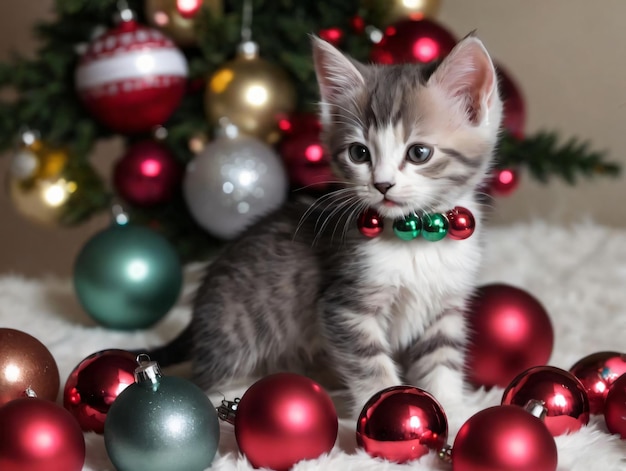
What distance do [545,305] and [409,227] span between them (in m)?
0.67

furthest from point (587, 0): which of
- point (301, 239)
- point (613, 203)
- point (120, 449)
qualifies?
point (120, 449)

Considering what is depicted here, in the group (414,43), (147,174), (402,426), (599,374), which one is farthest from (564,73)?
(402,426)

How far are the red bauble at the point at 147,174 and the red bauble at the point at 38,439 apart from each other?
0.92 m

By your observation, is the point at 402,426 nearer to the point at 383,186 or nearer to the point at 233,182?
the point at 383,186

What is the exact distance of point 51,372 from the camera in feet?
3.97

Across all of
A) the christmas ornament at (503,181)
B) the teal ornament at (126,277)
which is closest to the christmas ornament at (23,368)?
the teal ornament at (126,277)

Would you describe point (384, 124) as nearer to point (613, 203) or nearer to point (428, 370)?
point (428, 370)

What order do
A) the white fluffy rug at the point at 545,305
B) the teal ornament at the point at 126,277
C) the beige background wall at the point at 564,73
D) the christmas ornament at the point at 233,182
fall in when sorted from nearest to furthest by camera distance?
the white fluffy rug at the point at 545,305 < the teal ornament at the point at 126,277 < the christmas ornament at the point at 233,182 < the beige background wall at the point at 564,73

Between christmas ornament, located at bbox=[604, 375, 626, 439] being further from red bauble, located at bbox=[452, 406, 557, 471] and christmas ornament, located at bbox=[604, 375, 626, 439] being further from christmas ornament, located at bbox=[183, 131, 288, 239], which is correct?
christmas ornament, located at bbox=[183, 131, 288, 239]

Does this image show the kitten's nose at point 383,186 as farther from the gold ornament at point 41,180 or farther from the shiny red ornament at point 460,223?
the gold ornament at point 41,180

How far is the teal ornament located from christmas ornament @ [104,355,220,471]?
631mm

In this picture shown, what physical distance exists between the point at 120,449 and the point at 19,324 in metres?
0.79

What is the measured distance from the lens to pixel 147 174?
1860mm

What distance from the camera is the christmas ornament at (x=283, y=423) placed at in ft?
3.29
